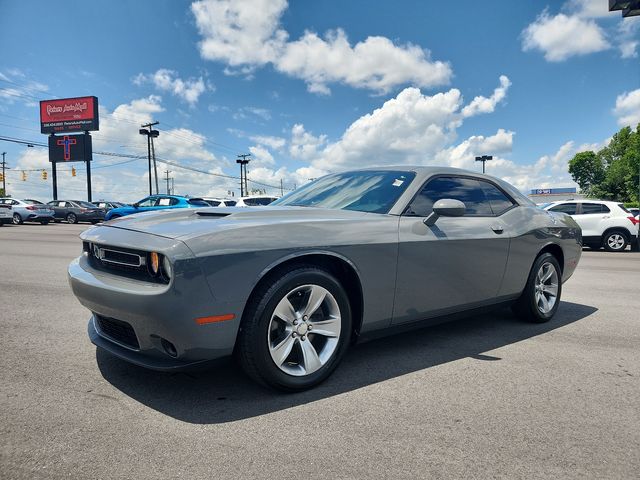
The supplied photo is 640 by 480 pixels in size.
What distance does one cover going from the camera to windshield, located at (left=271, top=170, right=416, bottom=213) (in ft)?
10.8

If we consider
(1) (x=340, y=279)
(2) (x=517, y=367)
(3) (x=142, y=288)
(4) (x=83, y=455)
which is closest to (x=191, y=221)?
(3) (x=142, y=288)

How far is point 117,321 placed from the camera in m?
2.49

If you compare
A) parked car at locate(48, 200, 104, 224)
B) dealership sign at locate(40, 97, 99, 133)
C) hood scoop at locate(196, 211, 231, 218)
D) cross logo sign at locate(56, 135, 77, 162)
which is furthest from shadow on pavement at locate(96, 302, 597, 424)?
dealership sign at locate(40, 97, 99, 133)

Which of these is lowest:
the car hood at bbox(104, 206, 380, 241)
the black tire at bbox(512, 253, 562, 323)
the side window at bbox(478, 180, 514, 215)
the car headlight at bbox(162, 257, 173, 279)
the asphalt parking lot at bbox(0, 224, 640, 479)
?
the asphalt parking lot at bbox(0, 224, 640, 479)

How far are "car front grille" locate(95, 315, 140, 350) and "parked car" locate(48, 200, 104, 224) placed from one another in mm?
29234

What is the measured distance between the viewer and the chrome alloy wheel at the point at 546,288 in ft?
14.1

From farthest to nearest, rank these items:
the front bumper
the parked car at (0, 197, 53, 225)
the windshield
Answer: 1. the parked car at (0, 197, 53, 225)
2. the windshield
3. the front bumper

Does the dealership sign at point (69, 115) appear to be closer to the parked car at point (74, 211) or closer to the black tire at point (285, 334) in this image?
the parked car at point (74, 211)

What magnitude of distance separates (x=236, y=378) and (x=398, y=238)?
144 centimetres

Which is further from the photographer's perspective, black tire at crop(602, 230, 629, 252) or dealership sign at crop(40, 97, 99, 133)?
dealership sign at crop(40, 97, 99, 133)

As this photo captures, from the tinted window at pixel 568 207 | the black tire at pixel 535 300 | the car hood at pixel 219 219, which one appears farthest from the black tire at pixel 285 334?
the tinted window at pixel 568 207

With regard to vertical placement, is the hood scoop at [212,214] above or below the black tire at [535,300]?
above

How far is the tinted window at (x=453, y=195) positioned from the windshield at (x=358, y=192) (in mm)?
159

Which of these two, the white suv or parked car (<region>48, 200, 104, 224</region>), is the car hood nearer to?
the white suv
